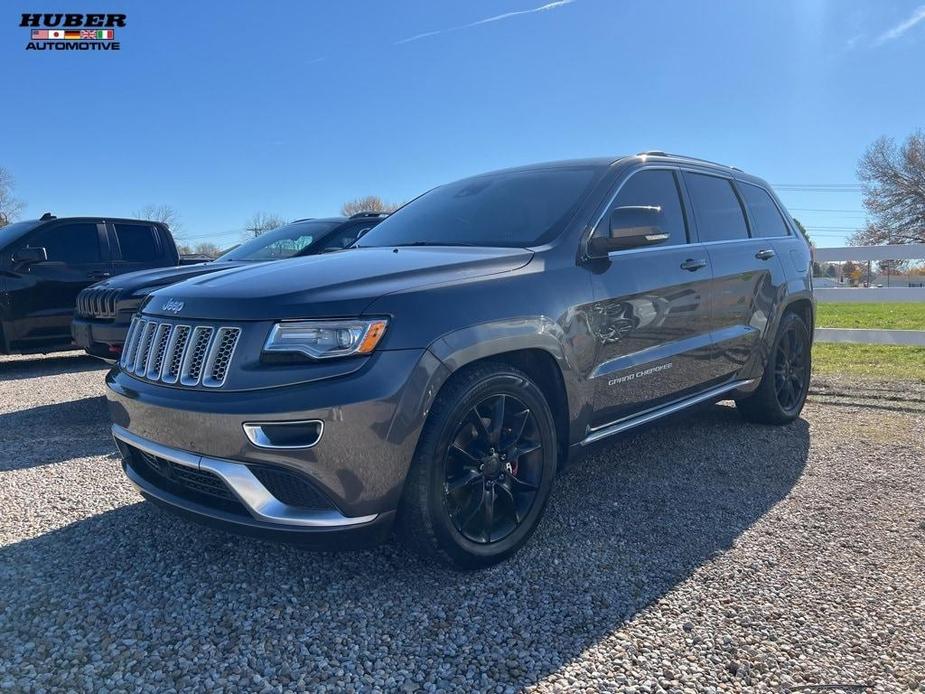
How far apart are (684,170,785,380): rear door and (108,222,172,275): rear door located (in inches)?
282

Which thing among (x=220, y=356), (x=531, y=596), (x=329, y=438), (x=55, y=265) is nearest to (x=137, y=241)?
(x=55, y=265)

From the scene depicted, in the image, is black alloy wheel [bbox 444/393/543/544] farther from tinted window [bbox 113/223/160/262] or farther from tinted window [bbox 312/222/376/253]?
tinted window [bbox 113/223/160/262]

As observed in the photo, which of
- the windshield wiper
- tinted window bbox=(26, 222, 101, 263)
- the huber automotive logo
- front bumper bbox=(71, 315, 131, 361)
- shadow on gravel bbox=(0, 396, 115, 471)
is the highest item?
the huber automotive logo

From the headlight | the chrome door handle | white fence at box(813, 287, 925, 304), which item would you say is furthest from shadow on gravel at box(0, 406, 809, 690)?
white fence at box(813, 287, 925, 304)

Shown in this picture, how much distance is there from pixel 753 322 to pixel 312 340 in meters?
3.31

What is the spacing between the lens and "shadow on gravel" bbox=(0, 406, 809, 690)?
88.2 inches

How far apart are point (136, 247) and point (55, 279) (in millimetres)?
1063

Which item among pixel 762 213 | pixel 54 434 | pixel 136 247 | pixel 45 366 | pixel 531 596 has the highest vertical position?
pixel 136 247

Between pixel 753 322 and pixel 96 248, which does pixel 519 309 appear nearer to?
pixel 753 322

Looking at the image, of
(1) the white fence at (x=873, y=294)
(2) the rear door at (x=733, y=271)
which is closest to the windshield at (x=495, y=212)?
(2) the rear door at (x=733, y=271)

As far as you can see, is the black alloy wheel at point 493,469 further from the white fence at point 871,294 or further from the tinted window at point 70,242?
the tinted window at point 70,242

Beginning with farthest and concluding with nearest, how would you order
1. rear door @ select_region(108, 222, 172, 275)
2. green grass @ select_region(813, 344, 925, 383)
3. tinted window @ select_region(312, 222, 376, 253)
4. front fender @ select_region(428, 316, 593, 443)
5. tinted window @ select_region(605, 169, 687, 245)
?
rear door @ select_region(108, 222, 172, 275), green grass @ select_region(813, 344, 925, 383), tinted window @ select_region(312, 222, 376, 253), tinted window @ select_region(605, 169, 687, 245), front fender @ select_region(428, 316, 593, 443)

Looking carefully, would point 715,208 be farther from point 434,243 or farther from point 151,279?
point 151,279

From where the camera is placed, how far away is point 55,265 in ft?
26.7
